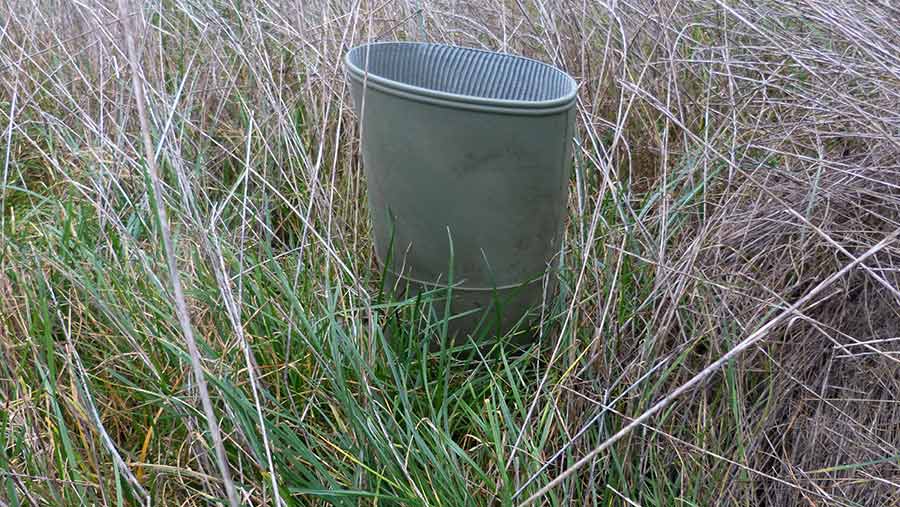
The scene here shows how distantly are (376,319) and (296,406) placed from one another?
0.24 m

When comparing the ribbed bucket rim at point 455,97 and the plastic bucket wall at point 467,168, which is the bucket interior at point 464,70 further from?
the ribbed bucket rim at point 455,97

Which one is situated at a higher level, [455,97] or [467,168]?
[455,97]

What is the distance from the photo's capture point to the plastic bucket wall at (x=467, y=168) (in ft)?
5.73

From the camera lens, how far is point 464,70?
2125 millimetres

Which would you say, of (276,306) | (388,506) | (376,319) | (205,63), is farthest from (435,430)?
(205,63)

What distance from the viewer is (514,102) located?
169 centimetres

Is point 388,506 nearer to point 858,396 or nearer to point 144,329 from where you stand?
point 144,329

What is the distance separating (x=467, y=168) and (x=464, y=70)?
44 centimetres

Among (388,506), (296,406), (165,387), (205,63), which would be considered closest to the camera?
(388,506)

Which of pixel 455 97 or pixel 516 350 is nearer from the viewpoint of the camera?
pixel 455 97

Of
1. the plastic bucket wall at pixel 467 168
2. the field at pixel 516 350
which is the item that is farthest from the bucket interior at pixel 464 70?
the field at pixel 516 350

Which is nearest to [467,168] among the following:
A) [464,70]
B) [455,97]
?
[455,97]

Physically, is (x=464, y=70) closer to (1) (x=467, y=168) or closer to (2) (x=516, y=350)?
(1) (x=467, y=168)

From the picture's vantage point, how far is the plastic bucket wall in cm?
175
